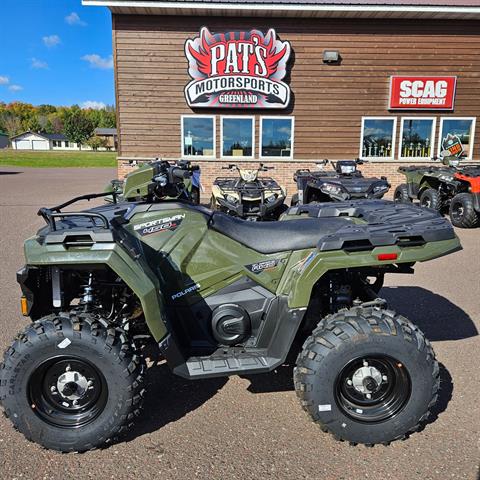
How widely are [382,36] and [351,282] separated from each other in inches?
525

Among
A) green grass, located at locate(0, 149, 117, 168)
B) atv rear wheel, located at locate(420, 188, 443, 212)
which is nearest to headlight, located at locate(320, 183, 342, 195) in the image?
atv rear wheel, located at locate(420, 188, 443, 212)

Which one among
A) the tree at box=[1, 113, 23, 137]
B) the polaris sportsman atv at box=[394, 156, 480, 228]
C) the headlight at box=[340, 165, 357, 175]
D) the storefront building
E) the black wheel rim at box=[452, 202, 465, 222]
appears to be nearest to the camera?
the polaris sportsman atv at box=[394, 156, 480, 228]

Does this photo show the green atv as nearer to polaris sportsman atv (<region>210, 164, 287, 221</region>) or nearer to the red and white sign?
polaris sportsman atv (<region>210, 164, 287, 221</region>)

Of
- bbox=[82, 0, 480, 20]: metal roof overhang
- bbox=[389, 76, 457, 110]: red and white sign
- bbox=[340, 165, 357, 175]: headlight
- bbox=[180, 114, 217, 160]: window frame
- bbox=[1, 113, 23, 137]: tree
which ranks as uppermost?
bbox=[1, 113, 23, 137]: tree

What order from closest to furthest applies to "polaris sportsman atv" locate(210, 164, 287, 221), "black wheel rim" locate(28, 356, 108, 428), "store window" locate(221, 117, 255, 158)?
1. "black wheel rim" locate(28, 356, 108, 428)
2. "polaris sportsman atv" locate(210, 164, 287, 221)
3. "store window" locate(221, 117, 255, 158)

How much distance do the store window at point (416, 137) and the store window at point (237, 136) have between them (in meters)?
4.98

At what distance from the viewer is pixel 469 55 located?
14414mm

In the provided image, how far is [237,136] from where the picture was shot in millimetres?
14742

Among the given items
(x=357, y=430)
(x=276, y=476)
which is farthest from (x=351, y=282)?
(x=276, y=476)

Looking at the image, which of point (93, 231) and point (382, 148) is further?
point (382, 148)

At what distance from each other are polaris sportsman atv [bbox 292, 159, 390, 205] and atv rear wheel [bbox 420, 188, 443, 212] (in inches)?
50.1

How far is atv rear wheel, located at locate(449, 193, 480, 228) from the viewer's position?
9212 millimetres

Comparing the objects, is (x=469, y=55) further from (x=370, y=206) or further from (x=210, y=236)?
(x=210, y=236)

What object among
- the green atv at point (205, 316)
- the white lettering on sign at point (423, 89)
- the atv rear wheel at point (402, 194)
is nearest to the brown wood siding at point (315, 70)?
the white lettering on sign at point (423, 89)
